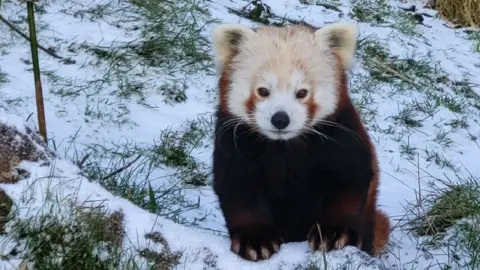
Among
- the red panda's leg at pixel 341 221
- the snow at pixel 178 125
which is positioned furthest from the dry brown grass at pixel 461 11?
the red panda's leg at pixel 341 221

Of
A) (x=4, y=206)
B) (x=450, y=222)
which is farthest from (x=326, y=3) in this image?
(x=4, y=206)

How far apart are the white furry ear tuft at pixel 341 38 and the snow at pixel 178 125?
77cm

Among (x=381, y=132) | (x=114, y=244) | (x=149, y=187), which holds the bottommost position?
(x=381, y=132)

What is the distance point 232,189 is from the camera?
2920mm

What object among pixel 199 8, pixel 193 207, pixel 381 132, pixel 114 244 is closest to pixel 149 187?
pixel 193 207

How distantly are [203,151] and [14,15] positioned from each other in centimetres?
175

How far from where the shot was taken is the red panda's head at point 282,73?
9.36 feet

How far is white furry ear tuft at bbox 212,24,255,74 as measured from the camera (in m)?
3.07

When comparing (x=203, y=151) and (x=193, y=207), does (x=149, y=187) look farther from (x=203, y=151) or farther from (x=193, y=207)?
(x=203, y=151)

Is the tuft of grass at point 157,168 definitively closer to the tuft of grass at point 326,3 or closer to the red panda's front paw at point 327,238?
the red panda's front paw at point 327,238

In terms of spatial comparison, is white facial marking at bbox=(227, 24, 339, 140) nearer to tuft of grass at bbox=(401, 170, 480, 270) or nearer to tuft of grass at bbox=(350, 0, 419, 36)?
tuft of grass at bbox=(401, 170, 480, 270)

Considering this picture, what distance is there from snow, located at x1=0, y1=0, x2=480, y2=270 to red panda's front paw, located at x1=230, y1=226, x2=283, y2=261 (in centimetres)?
3

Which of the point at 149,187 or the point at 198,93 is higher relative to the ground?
the point at 149,187

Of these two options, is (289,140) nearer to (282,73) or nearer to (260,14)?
(282,73)
